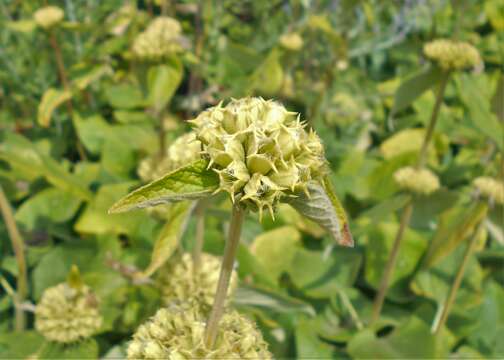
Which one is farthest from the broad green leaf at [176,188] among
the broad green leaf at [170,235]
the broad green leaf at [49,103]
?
the broad green leaf at [49,103]

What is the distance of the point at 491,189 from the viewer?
1648 millimetres

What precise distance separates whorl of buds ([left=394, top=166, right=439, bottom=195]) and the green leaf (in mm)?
1208

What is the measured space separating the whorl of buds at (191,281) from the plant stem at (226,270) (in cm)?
53

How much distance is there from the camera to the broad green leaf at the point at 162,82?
6.52 ft

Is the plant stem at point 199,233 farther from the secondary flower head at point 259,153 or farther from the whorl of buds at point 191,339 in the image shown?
the secondary flower head at point 259,153

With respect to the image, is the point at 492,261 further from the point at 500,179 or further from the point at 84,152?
the point at 84,152

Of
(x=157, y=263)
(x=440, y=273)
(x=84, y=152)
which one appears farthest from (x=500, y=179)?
(x=84, y=152)

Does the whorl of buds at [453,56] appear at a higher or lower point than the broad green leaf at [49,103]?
higher

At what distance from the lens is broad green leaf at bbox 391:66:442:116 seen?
1.81m

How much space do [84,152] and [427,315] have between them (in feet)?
6.07

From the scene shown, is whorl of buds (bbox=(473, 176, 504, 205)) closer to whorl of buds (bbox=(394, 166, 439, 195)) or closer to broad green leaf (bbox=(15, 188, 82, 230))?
whorl of buds (bbox=(394, 166, 439, 195))

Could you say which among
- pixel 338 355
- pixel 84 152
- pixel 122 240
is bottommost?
pixel 338 355

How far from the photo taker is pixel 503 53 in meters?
3.57

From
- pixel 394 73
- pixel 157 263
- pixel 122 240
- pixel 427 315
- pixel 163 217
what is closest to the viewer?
pixel 157 263
